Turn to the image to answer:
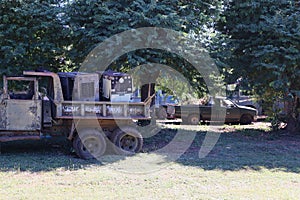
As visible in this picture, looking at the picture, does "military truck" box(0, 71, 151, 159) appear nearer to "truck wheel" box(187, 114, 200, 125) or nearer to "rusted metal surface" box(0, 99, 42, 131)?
"rusted metal surface" box(0, 99, 42, 131)

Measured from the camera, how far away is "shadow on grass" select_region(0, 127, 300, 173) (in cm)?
833

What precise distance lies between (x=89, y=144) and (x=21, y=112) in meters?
1.96

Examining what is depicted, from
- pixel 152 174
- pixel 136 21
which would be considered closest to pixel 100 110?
pixel 152 174

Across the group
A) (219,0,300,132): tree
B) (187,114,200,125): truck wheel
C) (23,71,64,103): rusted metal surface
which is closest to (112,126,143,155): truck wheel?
(23,71,64,103): rusted metal surface

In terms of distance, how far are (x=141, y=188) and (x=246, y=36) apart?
8737mm

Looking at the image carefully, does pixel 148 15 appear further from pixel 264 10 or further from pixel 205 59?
pixel 264 10

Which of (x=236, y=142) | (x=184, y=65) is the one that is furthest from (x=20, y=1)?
(x=236, y=142)

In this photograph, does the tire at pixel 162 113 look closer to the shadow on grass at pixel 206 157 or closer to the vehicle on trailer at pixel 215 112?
the vehicle on trailer at pixel 215 112

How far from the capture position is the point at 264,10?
12352mm

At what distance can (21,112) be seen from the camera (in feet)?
29.3

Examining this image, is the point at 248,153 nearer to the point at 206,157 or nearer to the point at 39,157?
the point at 206,157

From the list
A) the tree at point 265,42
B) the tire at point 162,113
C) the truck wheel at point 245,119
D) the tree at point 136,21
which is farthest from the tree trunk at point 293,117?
the tire at point 162,113

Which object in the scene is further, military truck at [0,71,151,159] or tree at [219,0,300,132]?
tree at [219,0,300,132]

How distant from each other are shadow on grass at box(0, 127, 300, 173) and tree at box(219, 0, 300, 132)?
7.09 feet
